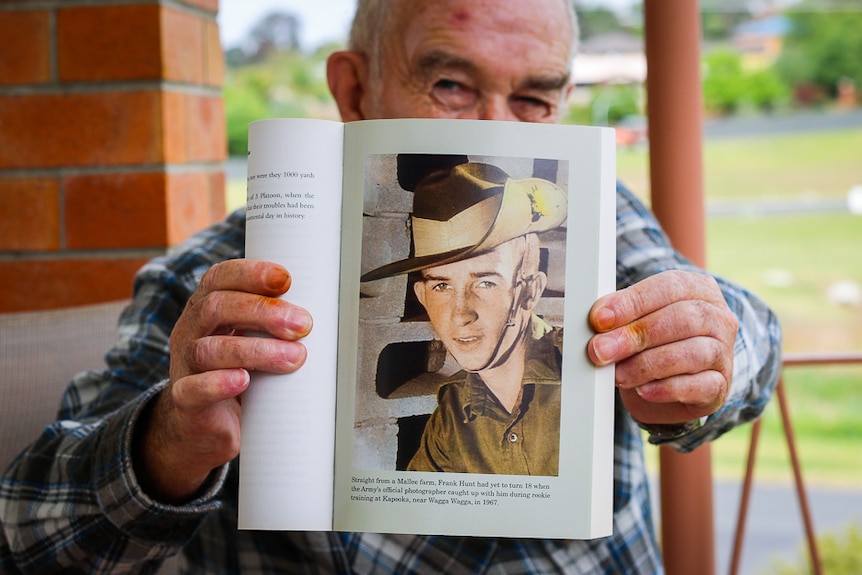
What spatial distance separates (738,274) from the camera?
5.48m

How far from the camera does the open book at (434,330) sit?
67 centimetres

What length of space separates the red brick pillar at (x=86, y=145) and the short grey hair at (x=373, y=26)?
344 millimetres

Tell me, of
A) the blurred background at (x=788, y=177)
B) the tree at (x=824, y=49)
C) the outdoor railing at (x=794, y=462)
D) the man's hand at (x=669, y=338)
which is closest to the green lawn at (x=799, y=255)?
the blurred background at (x=788, y=177)

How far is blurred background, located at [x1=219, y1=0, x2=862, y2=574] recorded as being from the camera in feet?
12.4

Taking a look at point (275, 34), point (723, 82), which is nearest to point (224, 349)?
point (275, 34)

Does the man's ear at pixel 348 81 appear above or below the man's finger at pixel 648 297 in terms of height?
above

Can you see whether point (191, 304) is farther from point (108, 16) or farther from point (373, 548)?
point (108, 16)

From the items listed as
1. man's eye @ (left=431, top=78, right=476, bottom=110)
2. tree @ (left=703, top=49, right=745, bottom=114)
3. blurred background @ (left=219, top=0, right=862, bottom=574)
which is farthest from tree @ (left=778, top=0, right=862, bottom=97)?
man's eye @ (left=431, top=78, right=476, bottom=110)

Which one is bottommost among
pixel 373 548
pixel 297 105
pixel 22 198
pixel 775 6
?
pixel 373 548

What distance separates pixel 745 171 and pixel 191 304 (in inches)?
206

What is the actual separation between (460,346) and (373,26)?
0.60 m

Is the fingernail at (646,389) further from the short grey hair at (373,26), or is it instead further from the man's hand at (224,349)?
the short grey hair at (373,26)

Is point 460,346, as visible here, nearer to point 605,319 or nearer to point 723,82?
point 605,319

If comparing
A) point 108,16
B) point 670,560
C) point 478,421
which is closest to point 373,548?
point 478,421
